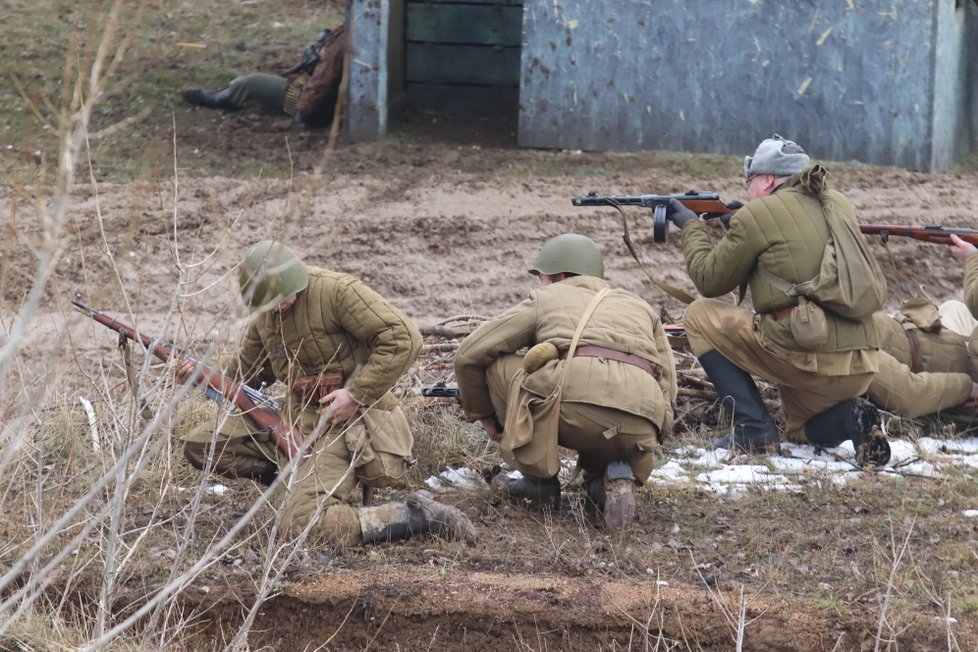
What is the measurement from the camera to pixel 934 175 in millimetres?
11055

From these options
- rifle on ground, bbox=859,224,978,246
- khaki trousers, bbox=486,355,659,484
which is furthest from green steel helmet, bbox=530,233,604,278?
rifle on ground, bbox=859,224,978,246

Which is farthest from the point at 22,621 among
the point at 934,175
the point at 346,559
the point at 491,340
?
the point at 934,175

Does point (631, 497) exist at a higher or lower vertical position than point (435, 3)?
lower

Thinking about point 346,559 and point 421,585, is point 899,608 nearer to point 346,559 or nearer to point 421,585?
point 421,585

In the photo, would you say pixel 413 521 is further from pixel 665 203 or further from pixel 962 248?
pixel 962 248

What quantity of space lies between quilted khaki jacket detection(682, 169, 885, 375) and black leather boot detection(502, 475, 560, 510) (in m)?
1.37

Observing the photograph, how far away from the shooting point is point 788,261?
655 cm

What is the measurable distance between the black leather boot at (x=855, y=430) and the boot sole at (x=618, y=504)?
146cm

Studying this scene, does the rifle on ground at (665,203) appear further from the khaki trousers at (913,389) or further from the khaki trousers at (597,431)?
the khaki trousers at (597,431)

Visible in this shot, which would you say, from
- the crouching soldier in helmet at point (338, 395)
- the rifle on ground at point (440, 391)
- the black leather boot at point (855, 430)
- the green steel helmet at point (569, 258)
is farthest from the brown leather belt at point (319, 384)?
the black leather boot at point (855, 430)

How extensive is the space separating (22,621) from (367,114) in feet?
24.0

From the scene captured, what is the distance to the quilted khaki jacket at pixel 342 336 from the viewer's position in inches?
228

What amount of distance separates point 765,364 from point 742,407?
1.00ft

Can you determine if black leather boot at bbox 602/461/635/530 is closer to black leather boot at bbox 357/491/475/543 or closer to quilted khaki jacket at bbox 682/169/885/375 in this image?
black leather boot at bbox 357/491/475/543
